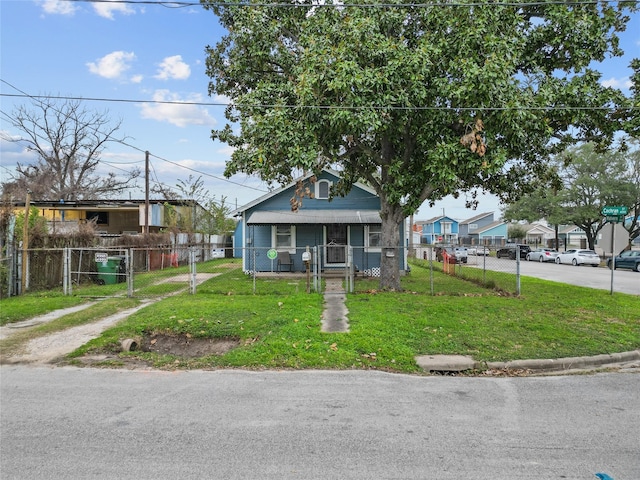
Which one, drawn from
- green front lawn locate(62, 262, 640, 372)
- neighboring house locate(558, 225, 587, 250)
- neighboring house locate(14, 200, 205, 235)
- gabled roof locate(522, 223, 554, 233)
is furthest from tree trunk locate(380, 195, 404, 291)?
gabled roof locate(522, 223, 554, 233)

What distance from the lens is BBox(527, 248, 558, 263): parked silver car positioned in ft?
123

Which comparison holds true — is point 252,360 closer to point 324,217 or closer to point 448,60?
point 448,60

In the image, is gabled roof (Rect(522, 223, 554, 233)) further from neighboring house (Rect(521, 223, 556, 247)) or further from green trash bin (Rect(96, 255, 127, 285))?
green trash bin (Rect(96, 255, 127, 285))

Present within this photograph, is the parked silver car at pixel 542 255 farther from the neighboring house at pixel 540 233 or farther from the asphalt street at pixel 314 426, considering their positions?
the asphalt street at pixel 314 426

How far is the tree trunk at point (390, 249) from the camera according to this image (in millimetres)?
13172

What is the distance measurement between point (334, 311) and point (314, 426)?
5509 mm

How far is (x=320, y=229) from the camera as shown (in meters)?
18.5

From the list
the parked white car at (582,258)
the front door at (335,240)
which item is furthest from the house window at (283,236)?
the parked white car at (582,258)

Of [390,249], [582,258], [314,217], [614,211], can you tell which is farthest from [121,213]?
[582,258]

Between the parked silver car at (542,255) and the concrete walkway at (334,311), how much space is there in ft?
103

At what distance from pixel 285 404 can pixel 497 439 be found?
2176 mm

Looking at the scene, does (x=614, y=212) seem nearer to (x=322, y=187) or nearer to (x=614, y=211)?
(x=614, y=211)

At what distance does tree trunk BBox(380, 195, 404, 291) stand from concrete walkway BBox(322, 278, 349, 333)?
1694 millimetres

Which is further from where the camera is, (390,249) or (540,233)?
(540,233)
